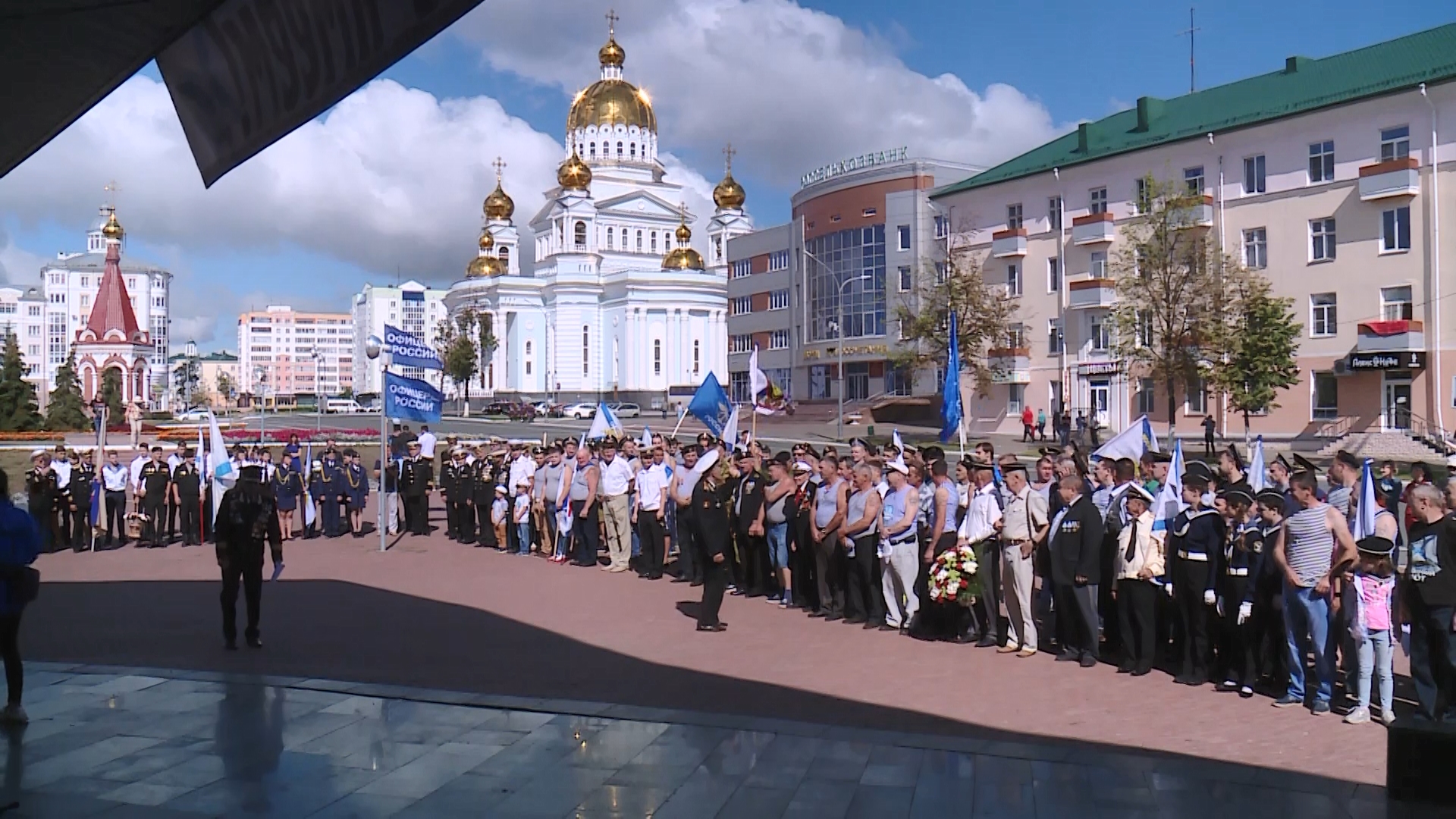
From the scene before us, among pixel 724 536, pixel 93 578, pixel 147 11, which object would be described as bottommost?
pixel 93 578

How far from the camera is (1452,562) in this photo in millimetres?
7594

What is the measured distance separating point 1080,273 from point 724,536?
42976 mm

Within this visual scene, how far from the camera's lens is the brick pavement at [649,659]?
803 centimetres

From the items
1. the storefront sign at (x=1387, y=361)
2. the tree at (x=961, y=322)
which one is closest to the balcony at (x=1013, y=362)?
the tree at (x=961, y=322)

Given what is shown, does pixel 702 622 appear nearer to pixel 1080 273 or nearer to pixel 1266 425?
pixel 1266 425

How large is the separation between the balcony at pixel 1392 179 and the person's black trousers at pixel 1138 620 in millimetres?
36965

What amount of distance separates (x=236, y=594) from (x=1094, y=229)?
4522 cm

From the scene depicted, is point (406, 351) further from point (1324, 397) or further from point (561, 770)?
point (1324, 397)

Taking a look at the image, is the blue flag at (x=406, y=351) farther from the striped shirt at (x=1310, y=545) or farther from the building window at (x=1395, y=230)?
the building window at (x=1395, y=230)

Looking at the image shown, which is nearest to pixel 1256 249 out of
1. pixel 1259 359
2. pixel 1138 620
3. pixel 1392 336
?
pixel 1392 336

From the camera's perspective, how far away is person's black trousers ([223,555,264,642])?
35.9 ft

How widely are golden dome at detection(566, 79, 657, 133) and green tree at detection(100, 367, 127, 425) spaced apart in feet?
160

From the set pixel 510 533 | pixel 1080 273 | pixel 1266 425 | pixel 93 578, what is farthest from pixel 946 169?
pixel 93 578

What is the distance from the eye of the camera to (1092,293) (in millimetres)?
49375
